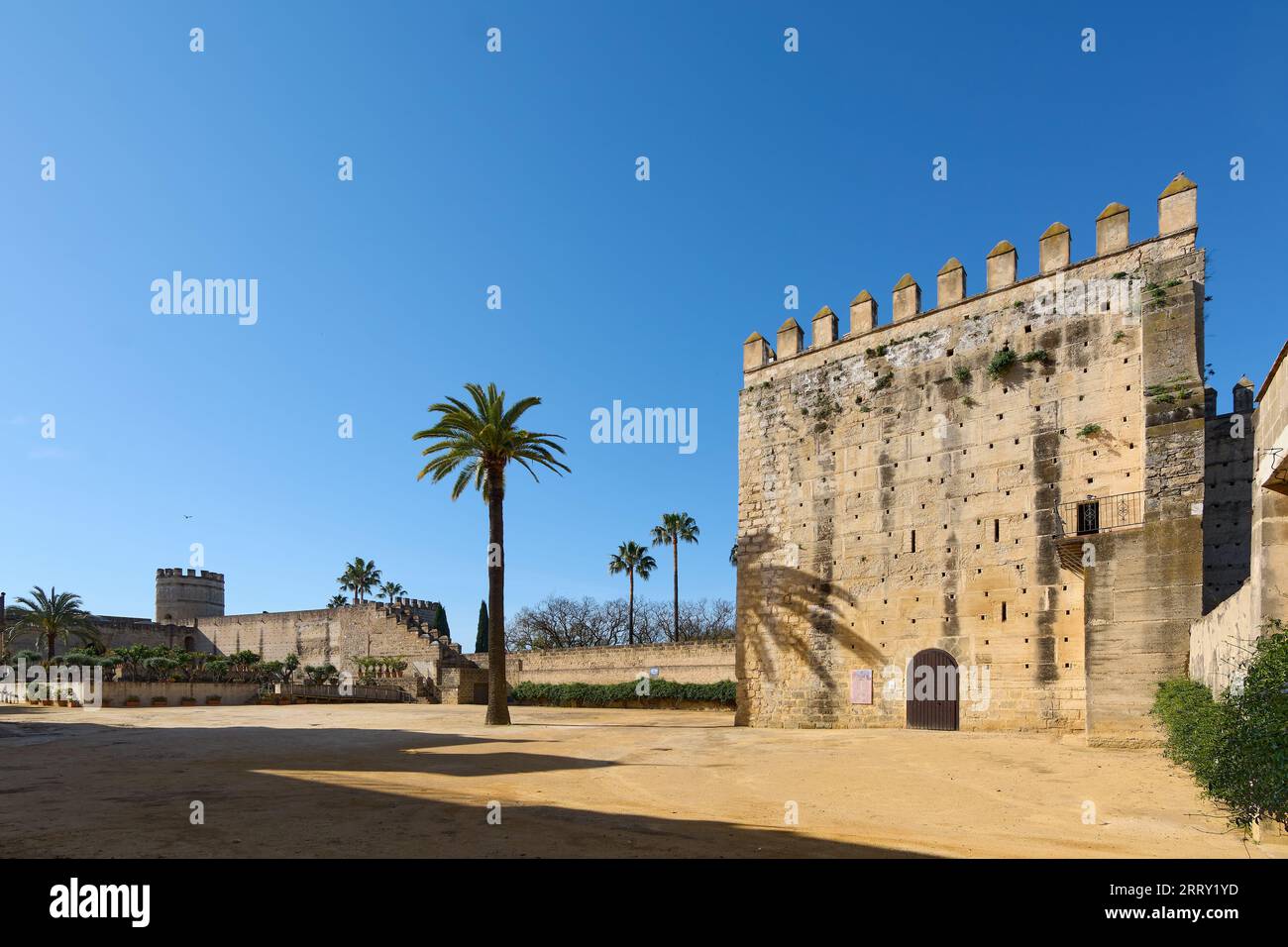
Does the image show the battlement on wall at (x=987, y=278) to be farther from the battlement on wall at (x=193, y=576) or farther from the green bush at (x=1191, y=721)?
the battlement on wall at (x=193, y=576)

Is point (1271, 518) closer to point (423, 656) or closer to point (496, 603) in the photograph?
point (496, 603)

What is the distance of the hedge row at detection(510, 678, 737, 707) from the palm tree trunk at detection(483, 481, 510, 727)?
46.0 ft

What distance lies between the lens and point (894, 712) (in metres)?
25.2

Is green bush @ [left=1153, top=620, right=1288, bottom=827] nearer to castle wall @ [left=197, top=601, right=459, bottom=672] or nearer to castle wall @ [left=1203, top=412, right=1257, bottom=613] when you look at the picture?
castle wall @ [left=1203, top=412, right=1257, bottom=613]

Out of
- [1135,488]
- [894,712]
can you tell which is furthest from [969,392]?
[894,712]

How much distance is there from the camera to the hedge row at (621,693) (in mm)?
40500

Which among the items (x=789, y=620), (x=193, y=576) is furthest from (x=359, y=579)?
(x=789, y=620)

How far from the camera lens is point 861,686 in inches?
1032

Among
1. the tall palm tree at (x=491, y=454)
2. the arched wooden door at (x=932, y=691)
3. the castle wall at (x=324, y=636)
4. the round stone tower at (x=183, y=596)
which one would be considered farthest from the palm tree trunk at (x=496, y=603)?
the round stone tower at (x=183, y=596)
